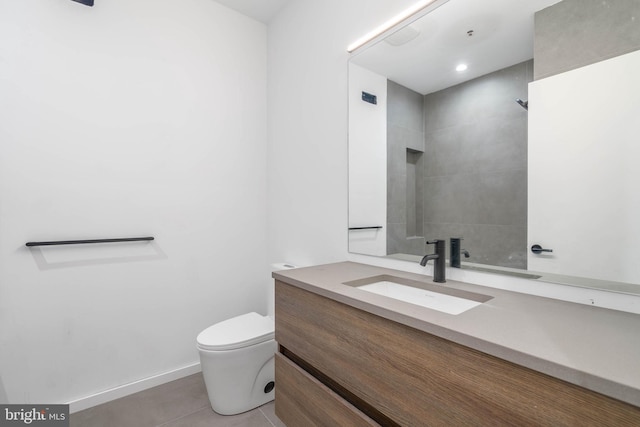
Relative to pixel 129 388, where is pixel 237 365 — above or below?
above

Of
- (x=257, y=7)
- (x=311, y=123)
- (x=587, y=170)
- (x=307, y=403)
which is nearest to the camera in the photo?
(x=587, y=170)

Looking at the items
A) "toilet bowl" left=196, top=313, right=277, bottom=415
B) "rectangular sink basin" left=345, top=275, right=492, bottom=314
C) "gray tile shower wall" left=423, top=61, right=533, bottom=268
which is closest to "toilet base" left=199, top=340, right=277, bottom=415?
"toilet bowl" left=196, top=313, right=277, bottom=415

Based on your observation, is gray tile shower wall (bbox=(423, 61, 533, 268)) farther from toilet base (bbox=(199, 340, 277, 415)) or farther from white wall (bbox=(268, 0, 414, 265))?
toilet base (bbox=(199, 340, 277, 415))

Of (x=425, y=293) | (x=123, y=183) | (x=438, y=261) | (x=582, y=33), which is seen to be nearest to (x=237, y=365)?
(x=425, y=293)

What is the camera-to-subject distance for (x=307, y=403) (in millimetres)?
1209

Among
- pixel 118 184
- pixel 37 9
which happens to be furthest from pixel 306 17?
pixel 118 184

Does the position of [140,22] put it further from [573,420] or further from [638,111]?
[573,420]

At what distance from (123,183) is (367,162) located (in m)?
1.53

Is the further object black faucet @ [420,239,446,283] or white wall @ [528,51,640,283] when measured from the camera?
black faucet @ [420,239,446,283]

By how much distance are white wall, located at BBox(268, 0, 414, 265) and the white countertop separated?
2.75 ft

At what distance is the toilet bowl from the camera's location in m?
1.59

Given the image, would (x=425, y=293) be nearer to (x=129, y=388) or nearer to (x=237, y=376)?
(x=237, y=376)

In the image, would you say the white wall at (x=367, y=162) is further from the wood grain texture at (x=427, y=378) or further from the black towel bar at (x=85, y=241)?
the black towel bar at (x=85, y=241)

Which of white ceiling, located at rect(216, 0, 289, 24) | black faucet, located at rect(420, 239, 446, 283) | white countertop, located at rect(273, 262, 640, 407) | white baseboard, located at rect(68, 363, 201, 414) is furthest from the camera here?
white ceiling, located at rect(216, 0, 289, 24)
